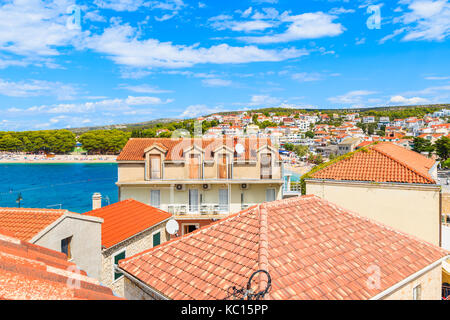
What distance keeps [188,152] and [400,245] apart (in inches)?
592

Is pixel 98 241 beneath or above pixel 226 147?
beneath

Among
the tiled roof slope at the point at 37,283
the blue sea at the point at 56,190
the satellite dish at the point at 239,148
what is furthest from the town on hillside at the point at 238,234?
the blue sea at the point at 56,190

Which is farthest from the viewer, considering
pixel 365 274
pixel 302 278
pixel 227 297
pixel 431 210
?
pixel 431 210

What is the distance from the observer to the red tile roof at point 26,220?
30.4ft

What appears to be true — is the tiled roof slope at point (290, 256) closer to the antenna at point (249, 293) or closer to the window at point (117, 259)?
the antenna at point (249, 293)

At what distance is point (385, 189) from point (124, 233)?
11767 mm

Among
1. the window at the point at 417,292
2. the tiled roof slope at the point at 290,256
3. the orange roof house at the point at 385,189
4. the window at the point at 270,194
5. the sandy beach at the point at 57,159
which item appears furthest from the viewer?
the sandy beach at the point at 57,159

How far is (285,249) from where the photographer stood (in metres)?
6.37

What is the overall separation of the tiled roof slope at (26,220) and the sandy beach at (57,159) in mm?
133975

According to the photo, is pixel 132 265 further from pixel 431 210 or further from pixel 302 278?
pixel 431 210

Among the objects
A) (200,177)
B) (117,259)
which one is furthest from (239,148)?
(117,259)

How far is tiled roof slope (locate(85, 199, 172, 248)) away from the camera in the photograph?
13.0 meters

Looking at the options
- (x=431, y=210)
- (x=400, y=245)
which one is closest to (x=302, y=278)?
(x=400, y=245)

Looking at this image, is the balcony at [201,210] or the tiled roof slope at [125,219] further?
the balcony at [201,210]
